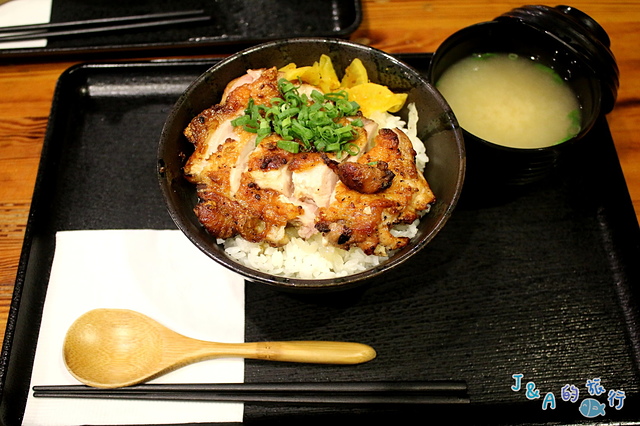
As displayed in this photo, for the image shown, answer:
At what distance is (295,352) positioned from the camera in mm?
2057

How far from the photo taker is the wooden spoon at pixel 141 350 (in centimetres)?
199

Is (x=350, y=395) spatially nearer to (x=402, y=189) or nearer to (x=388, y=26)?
(x=402, y=189)

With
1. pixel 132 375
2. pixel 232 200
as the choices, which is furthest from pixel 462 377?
pixel 132 375

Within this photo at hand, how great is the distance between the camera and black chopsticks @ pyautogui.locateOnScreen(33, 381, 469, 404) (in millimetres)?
1974

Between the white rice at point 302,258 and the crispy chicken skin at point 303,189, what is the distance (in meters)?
0.07

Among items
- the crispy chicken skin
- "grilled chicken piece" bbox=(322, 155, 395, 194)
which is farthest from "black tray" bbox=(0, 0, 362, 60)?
"grilled chicken piece" bbox=(322, 155, 395, 194)

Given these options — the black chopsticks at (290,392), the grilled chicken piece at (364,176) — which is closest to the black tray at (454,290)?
the black chopsticks at (290,392)

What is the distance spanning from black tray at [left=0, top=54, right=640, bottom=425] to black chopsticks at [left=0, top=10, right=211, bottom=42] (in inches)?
16.4

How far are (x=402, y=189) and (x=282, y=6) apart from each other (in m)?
1.92

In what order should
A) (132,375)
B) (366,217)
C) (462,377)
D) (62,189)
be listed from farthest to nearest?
1. (62,189)
2. (462,377)
3. (132,375)
4. (366,217)

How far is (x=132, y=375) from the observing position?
6.51 ft

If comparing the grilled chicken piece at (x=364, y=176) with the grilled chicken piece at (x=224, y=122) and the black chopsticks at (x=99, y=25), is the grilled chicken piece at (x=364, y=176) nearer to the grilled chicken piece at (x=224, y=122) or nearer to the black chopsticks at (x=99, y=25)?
the grilled chicken piece at (x=224, y=122)

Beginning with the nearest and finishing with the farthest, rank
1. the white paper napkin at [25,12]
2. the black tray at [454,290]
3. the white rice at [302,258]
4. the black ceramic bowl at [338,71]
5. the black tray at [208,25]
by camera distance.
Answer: the black ceramic bowl at [338,71] → the white rice at [302,258] → the black tray at [454,290] → the black tray at [208,25] → the white paper napkin at [25,12]

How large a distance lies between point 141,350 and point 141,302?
9.6 inches
